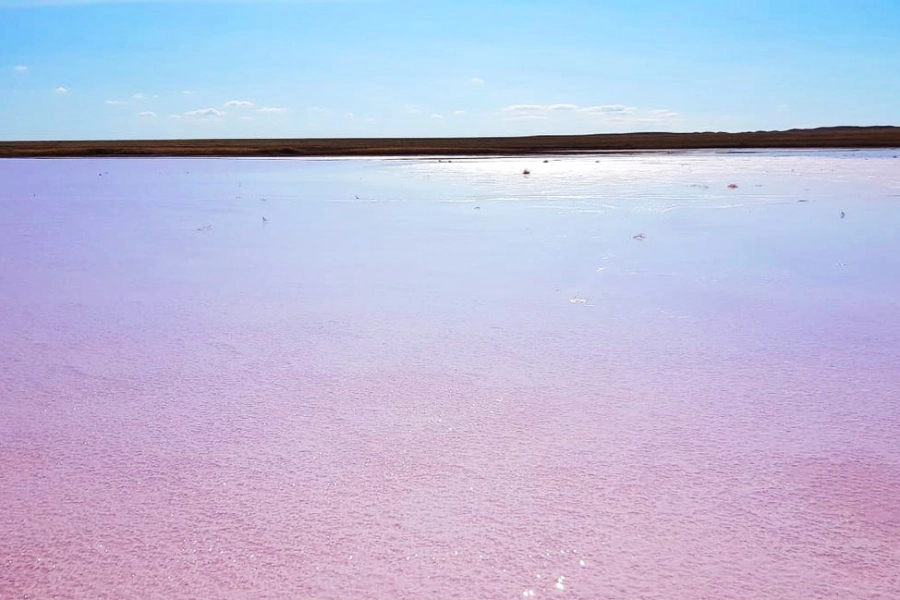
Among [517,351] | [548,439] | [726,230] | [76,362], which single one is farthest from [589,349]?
[726,230]

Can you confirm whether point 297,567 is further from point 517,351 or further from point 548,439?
point 517,351

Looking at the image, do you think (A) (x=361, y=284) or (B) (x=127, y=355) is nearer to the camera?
(B) (x=127, y=355)

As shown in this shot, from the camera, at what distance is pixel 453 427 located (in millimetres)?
2965

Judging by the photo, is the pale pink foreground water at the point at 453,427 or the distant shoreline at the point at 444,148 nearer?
the pale pink foreground water at the point at 453,427

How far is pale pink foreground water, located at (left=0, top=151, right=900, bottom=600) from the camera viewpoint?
2035mm

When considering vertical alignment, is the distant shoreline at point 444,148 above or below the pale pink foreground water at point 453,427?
above

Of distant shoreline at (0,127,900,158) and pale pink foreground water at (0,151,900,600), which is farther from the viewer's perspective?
distant shoreline at (0,127,900,158)

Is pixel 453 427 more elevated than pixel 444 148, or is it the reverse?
pixel 444 148

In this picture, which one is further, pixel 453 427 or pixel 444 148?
pixel 444 148

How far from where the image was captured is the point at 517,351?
394 cm

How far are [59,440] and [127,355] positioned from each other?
1.13 metres

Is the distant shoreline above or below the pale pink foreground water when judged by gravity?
above

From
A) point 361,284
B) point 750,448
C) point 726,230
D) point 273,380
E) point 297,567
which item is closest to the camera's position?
point 297,567

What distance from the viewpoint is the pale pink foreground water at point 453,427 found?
204 centimetres
